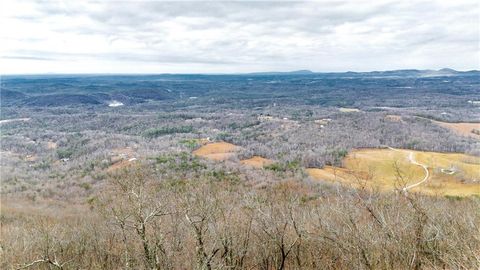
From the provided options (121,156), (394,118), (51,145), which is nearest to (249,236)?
(121,156)

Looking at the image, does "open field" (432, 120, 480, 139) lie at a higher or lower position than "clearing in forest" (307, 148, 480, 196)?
lower

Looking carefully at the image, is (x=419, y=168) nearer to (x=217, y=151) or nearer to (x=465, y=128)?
(x=217, y=151)

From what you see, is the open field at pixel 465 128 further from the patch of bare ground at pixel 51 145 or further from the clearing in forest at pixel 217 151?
the patch of bare ground at pixel 51 145

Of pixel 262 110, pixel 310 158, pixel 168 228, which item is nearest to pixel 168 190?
pixel 168 228

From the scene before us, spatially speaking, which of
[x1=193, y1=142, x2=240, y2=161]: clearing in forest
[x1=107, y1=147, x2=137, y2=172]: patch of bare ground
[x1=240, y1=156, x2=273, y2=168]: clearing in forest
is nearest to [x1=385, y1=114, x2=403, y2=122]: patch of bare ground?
[x1=193, y1=142, x2=240, y2=161]: clearing in forest

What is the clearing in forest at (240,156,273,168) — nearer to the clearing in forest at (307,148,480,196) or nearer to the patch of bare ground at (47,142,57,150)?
the clearing in forest at (307,148,480,196)

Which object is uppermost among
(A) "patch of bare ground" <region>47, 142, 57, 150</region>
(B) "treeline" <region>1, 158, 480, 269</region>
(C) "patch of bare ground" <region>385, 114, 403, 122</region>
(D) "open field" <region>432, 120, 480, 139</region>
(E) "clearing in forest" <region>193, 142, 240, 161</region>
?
(B) "treeline" <region>1, 158, 480, 269</region>

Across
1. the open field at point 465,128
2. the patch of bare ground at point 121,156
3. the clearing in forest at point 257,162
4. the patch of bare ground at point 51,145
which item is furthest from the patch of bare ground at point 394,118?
the patch of bare ground at point 51,145
